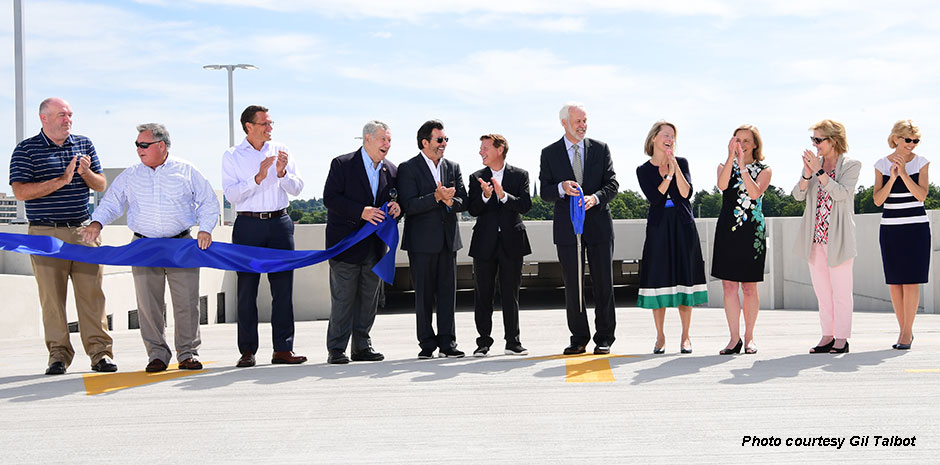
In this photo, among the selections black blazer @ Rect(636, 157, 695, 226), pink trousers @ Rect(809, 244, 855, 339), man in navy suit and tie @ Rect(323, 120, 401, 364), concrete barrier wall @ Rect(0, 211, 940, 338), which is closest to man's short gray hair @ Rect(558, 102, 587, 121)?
black blazer @ Rect(636, 157, 695, 226)

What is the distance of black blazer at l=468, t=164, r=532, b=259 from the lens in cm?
746

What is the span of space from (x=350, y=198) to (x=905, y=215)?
4.46m

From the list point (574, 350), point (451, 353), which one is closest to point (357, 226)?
point (451, 353)

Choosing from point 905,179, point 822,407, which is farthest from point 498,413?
point 905,179

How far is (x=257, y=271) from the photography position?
23.3ft

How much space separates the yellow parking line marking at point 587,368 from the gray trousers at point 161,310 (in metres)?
2.71

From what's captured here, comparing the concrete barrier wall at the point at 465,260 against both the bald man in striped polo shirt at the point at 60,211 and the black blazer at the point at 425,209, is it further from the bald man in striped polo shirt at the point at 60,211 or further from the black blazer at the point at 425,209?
the black blazer at the point at 425,209

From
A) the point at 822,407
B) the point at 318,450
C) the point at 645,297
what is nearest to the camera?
the point at 318,450

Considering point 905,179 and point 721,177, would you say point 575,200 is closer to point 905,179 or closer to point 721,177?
point 721,177

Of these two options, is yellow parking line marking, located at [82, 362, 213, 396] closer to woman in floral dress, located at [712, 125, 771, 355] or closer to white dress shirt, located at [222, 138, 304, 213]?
white dress shirt, located at [222, 138, 304, 213]

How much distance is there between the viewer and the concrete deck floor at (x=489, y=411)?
4.16 metres

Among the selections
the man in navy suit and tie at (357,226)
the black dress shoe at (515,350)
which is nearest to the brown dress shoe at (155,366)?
the man in navy suit and tie at (357,226)

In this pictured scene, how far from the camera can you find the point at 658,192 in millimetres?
7215

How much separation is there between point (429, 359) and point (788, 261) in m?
18.8
